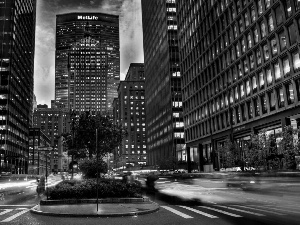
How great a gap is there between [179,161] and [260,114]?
60.4 m

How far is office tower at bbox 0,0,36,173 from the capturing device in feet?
417

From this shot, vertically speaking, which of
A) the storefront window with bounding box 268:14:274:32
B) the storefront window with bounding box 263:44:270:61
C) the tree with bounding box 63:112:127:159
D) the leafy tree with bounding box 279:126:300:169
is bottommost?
the leafy tree with bounding box 279:126:300:169

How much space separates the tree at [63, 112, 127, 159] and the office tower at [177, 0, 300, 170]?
1925 cm

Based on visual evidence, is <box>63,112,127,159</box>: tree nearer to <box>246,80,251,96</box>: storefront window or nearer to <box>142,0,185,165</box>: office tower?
<box>246,80,251,96</box>: storefront window

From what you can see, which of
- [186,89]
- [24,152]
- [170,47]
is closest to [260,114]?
[186,89]

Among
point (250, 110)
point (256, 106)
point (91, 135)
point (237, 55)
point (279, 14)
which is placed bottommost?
point (91, 135)

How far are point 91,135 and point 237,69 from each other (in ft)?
90.3

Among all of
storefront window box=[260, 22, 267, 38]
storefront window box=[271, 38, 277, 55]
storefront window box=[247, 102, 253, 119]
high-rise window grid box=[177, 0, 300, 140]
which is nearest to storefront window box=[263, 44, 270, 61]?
high-rise window grid box=[177, 0, 300, 140]

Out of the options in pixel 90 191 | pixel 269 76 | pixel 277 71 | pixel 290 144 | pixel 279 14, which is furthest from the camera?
pixel 269 76

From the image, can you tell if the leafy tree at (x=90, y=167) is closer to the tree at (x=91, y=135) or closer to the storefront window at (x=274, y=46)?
the tree at (x=91, y=135)

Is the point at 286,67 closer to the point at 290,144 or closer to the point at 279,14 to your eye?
the point at 279,14

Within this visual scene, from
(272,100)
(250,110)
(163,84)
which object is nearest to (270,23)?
(272,100)

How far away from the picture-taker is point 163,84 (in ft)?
426

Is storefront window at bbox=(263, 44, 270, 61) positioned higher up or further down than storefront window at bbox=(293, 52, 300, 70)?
higher up
